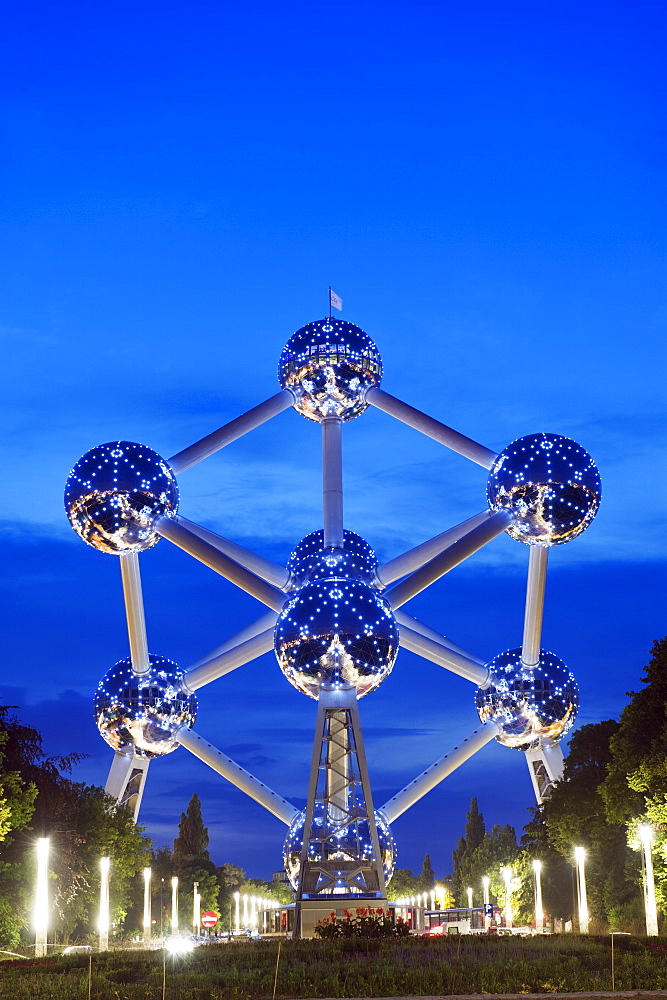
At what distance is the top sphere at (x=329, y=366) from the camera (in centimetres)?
4500

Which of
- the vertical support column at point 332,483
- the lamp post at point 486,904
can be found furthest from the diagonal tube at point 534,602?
the lamp post at point 486,904

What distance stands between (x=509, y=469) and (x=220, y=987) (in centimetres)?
2598

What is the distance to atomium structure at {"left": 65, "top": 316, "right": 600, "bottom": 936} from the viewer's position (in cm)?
3875

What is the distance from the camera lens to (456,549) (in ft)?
147

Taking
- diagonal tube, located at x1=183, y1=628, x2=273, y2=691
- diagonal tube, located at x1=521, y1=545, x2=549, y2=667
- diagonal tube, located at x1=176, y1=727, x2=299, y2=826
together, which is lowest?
diagonal tube, located at x1=176, y1=727, x2=299, y2=826

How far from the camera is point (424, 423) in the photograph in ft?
152

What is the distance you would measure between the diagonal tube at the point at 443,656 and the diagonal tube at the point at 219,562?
24.1 feet

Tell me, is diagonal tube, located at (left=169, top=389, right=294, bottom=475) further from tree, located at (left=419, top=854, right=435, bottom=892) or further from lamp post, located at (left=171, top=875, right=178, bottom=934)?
tree, located at (left=419, top=854, right=435, bottom=892)

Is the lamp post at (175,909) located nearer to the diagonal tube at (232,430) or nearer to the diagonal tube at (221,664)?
the diagonal tube at (221,664)

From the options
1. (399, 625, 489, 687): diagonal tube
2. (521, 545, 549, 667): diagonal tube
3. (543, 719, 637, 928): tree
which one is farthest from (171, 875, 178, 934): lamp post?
(543, 719, 637, 928): tree

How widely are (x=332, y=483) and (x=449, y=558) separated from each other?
16.1 ft

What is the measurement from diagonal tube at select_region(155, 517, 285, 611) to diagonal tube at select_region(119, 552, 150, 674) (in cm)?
200

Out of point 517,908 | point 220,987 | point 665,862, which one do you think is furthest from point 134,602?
point 517,908

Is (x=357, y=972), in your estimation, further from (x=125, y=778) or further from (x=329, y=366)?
(x=125, y=778)
